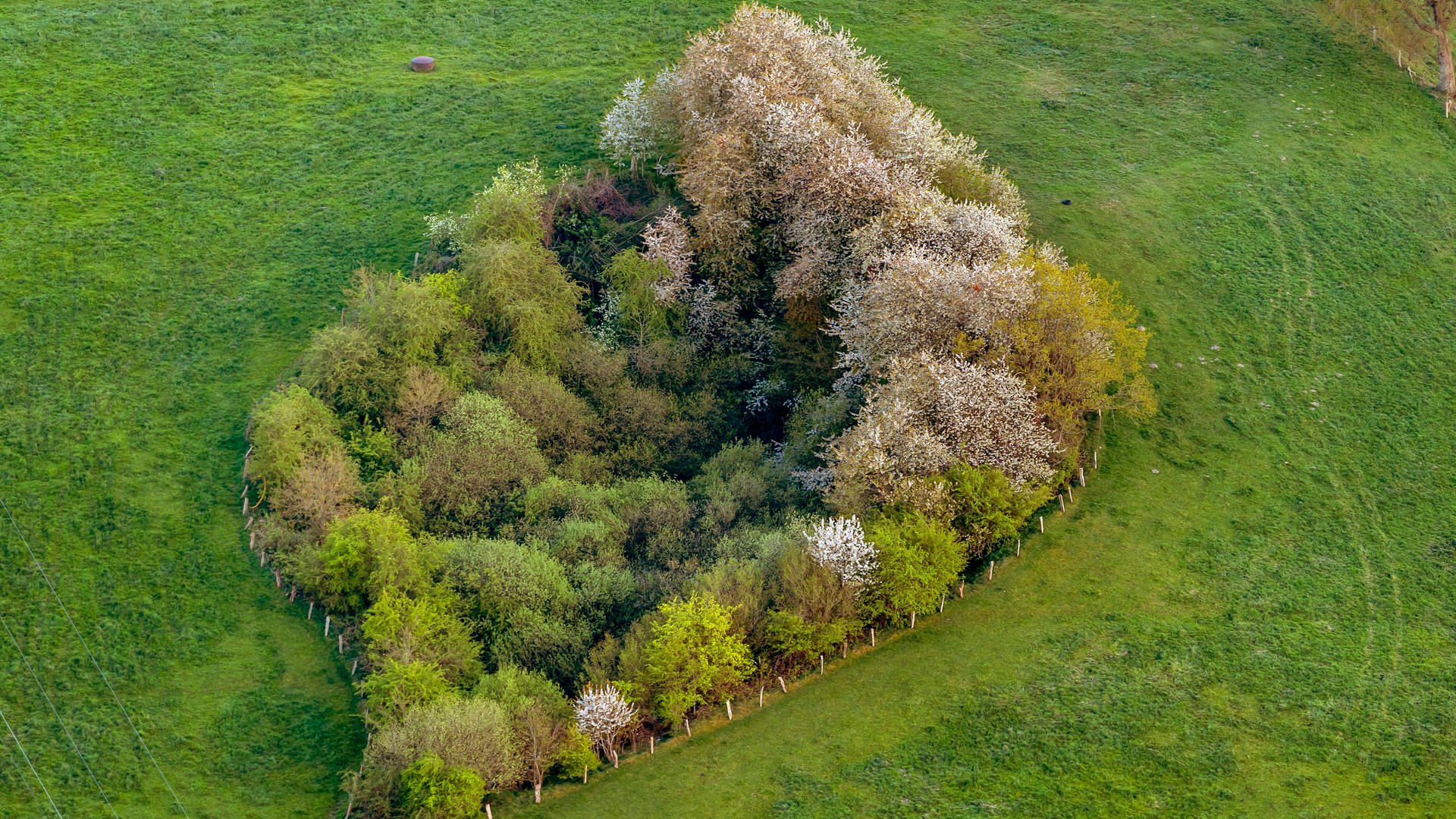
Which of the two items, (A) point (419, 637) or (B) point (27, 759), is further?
(A) point (419, 637)

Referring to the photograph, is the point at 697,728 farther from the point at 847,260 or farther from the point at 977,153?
the point at 977,153

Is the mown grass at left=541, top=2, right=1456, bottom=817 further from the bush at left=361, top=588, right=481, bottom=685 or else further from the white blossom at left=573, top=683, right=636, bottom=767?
the bush at left=361, top=588, right=481, bottom=685

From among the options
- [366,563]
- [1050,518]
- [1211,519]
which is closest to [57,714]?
[366,563]

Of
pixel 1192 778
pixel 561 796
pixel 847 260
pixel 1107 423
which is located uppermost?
pixel 847 260

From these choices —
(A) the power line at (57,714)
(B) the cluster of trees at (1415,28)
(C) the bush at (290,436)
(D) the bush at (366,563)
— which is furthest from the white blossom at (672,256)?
(B) the cluster of trees at (1415,28)

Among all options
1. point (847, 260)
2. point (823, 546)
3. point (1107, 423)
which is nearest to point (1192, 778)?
point (823, 546)

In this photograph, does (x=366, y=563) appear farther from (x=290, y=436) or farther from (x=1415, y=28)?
(x=1415, y=28)

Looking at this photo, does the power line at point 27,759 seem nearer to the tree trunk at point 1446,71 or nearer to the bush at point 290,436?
the bush at point 290,436
